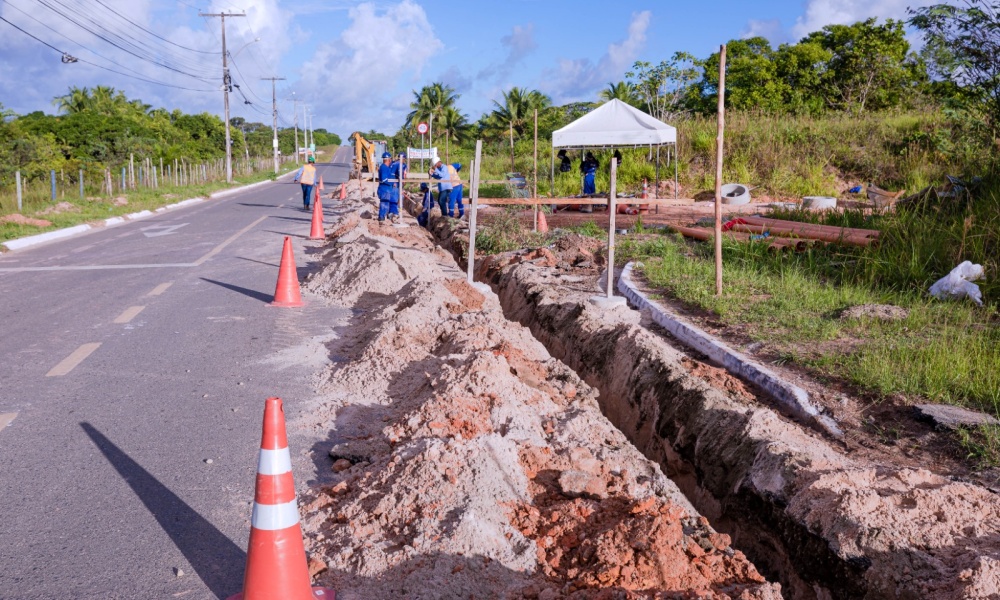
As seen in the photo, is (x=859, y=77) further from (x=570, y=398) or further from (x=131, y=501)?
(x=131, y=501)

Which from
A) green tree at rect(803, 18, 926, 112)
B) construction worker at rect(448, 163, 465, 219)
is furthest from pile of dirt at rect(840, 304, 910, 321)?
green tree at rect(803, 18, 926, 112)

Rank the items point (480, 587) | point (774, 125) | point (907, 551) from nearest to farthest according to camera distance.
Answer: point (480, 587) → point (907, 551) → point (774, 125)

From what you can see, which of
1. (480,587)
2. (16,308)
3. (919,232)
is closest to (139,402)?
(480,587)

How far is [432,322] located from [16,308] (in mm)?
4902

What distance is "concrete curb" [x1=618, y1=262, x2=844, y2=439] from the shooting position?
196 inches

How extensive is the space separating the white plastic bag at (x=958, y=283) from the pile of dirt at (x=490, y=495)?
3981mm

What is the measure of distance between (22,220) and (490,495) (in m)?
17.9

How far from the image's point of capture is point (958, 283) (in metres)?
7.43

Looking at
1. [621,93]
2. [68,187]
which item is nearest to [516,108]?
[621,93]

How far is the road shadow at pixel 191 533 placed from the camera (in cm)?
327

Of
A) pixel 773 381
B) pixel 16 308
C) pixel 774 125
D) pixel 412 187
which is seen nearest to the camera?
pixel 773 381

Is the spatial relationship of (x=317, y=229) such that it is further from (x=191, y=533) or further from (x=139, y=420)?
(x=191, y=533)

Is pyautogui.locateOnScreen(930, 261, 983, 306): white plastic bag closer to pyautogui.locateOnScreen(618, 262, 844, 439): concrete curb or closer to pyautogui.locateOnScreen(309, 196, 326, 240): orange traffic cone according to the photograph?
pyautogui.locateOnScreen(618, 262, 844, 439): concrete curb

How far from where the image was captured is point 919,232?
9.13m
